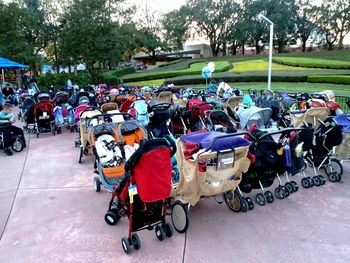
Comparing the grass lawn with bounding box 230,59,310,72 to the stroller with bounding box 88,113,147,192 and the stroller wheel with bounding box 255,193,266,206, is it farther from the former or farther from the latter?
the stroller wheel with bounding box 255,193,266,206

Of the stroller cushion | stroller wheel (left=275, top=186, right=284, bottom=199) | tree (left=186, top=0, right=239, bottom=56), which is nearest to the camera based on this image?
stroller wheel (left=275, top=186, right=284, bottom=199)

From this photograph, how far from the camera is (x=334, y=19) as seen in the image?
36562 millimetres

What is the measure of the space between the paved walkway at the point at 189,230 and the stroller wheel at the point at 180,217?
0.10m

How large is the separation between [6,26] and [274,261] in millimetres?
21118

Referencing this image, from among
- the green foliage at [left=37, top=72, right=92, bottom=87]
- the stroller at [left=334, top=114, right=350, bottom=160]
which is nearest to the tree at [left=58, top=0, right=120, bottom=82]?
the green foliage at [left=37, top=72, right=92, bottom=87]

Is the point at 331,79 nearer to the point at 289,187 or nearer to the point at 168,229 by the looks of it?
the point at 289,187

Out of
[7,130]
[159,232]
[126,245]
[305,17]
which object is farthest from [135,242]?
[305,17]

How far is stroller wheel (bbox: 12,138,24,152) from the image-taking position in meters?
6.51

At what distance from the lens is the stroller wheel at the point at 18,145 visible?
21.4ft

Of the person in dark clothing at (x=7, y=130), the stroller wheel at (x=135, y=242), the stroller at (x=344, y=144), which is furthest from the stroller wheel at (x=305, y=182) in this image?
the person in dark clothing at (x=7, y=130)

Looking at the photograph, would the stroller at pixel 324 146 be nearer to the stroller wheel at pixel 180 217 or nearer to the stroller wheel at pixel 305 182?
the stroller wheel at pixel 305 182

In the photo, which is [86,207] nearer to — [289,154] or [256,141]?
[256,141]

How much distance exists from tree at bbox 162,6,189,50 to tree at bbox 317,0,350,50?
17108mm

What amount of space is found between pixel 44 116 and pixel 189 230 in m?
6.04
